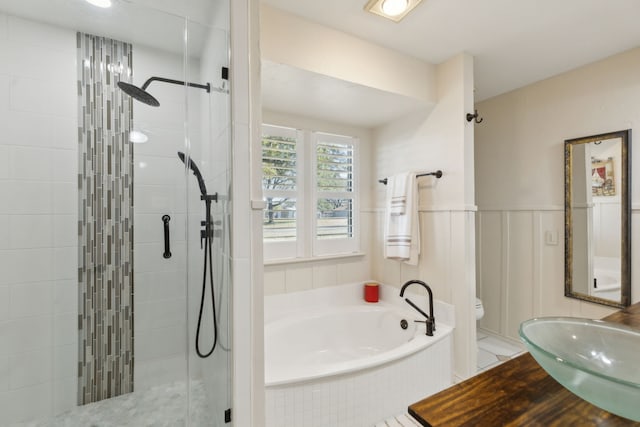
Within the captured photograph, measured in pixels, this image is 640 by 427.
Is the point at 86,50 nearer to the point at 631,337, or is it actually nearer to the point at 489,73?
the point at 631,337

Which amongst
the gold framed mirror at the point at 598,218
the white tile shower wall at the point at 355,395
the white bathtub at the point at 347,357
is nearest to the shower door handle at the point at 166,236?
the white bathtub at the point at 347,357

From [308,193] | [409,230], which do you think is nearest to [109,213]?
[308,193]

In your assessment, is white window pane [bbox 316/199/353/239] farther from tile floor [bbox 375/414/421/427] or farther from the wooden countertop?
the wooden countertop

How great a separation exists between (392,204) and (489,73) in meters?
1.40

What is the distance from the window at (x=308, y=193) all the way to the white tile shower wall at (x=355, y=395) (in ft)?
3.80

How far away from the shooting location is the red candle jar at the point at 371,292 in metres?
2.72

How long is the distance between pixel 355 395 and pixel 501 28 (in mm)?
2479

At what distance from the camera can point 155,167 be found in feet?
5.77

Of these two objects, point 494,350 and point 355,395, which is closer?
point 355,395

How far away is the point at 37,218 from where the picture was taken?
63.5 inches

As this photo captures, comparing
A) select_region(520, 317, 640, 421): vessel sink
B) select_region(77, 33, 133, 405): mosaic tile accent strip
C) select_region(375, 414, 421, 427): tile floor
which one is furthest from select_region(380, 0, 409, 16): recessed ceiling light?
select_region(375, 414, 421, 427): tile floor

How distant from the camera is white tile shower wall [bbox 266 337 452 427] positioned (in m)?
1.45

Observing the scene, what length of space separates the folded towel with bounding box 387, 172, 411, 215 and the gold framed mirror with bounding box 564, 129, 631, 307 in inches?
51.6

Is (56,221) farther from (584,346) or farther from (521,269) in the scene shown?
(521,269)
